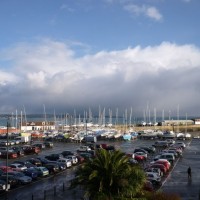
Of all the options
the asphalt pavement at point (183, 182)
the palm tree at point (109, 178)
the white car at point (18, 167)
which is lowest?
the asphalt pavement at point (183, 182)

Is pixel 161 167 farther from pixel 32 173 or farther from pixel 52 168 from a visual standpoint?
pixel 32 173

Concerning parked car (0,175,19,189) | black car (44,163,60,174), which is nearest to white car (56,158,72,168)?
black car (44,163,60,174)

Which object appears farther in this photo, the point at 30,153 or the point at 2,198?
the point at 30,153

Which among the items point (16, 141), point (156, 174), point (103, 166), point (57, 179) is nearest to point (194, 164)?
point (156, 174)

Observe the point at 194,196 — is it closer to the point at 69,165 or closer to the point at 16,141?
the point at 69,165

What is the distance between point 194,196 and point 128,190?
12183 millimetres

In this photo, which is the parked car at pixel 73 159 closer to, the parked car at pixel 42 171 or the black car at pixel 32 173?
the parked car at pixel 42 171

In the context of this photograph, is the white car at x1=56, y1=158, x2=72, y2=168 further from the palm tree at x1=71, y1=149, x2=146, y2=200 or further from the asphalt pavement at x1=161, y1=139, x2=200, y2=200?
the palm tree at x1=71, y1=149, x2=146, y2=200

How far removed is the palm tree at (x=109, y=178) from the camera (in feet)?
74.1

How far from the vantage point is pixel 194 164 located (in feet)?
176

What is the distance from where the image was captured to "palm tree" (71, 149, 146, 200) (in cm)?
2259

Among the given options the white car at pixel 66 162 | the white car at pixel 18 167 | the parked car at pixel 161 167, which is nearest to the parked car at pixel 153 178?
the parked car at pixel 161 167

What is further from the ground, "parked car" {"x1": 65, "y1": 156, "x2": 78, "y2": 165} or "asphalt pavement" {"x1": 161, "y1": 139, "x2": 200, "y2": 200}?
"parked car" {"x1": 65, "y1": 156, "x2": 78, "y2": 165}

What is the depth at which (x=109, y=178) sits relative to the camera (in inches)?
901
